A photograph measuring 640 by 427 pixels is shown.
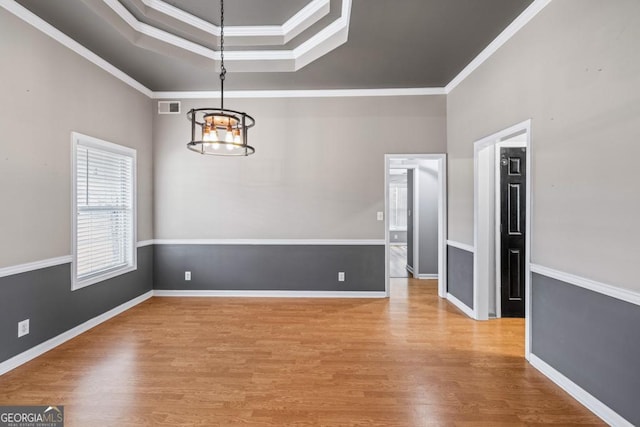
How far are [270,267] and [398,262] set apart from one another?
13.1ft

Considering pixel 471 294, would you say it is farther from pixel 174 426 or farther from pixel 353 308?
pixel 174 426

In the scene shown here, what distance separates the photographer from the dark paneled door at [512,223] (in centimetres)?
355

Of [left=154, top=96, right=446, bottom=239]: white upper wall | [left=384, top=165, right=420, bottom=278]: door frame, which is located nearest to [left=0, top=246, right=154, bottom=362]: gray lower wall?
[left=154, top=96, right=446, bottom=239]: white upper wall

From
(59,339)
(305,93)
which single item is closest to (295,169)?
(305,93)

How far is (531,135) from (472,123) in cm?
110

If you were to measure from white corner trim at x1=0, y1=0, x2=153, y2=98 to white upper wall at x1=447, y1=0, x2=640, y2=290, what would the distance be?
4238mm

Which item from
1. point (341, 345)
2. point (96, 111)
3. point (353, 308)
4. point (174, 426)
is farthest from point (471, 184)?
point (96, 111)

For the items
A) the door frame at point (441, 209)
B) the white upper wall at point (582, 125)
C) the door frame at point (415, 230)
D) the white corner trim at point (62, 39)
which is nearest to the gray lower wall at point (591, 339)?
the white upper wall at point (582, 125)

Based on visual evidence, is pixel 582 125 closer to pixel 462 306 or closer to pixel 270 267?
pixel 462 306

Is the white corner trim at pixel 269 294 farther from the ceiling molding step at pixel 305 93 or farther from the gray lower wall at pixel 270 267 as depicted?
the ceiling molding step at pixel 305 93

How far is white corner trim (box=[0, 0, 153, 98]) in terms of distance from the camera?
241 cm

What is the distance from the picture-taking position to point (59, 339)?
2.88 metres

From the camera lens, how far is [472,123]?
11.6ft

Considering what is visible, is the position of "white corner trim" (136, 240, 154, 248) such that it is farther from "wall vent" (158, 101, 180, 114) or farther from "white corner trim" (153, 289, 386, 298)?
"wall vent" (158, 101, 180, 114)
